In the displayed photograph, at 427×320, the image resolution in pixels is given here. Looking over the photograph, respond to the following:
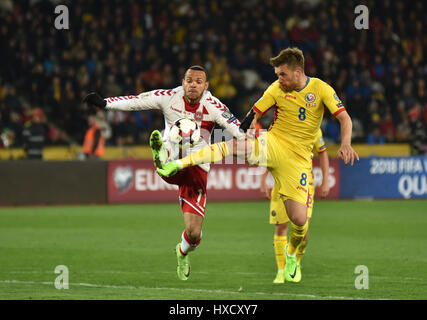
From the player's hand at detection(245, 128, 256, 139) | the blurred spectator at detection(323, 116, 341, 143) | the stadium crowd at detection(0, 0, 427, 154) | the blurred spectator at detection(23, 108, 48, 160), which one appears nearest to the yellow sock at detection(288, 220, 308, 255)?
the player's hand at detection(245, 128, 256, 139)

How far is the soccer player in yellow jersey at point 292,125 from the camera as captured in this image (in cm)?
828

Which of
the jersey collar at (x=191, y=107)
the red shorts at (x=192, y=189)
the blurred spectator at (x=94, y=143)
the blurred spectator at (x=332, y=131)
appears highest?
the blurred spectator at (x=332, y=131)

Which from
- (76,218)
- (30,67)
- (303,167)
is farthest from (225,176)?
(303,167)

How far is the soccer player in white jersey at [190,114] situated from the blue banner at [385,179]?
12405 millimetres

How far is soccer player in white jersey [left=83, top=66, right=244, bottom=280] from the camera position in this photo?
8.40 m

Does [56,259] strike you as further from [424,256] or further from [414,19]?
[414,19]

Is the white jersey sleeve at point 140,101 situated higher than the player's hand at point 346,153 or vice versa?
the white jersey sleeve at point 140,101

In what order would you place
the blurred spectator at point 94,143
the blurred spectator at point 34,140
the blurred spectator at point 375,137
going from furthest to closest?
1. the blurred spectator at point 375,137
2. the blurred spectator at point 94,143
3. the blurred spectator at point 34,140

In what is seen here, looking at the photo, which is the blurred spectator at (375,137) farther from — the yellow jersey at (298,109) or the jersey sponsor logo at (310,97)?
the jersey sponsor logo at (310,97)

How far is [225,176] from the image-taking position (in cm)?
2022

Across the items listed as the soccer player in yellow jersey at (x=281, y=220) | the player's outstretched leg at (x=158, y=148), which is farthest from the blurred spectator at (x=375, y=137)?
the player's outstretched leg at (x=158, y=148)

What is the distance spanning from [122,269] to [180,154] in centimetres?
226

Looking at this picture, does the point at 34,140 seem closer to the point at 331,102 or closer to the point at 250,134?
the point at 250,134

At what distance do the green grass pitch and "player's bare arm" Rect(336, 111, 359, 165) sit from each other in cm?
140
